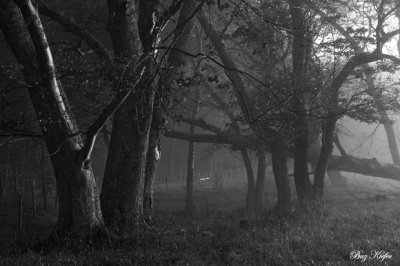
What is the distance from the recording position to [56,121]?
25.9 feet

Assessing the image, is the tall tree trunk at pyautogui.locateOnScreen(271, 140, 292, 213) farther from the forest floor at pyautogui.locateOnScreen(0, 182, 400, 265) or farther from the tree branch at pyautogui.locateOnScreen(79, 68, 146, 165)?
the tree branch at pyautogui.locateOnScreen(79, 68, 146, 165)

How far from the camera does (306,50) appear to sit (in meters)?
15.2

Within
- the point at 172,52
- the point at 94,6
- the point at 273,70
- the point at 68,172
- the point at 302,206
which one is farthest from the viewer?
the point at 273,70

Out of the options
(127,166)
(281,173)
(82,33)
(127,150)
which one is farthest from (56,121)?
(281,173)

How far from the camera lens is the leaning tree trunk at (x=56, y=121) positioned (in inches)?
308

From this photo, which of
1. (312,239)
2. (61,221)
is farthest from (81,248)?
(312,239)

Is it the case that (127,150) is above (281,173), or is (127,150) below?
above

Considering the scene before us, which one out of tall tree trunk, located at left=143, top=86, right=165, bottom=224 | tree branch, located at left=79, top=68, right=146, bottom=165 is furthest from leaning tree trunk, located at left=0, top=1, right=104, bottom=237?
tall tree trunk, located at left=143, top=86, right=165, bottom=224

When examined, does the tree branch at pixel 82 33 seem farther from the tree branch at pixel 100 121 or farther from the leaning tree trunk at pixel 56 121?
the tree branch at pixel 100 121

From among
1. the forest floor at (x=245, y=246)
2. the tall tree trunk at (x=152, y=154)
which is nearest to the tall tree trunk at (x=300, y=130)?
the forest floor at (x=245, y=246)

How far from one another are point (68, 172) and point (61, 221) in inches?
44.6

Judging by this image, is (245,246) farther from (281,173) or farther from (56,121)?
(281,173)

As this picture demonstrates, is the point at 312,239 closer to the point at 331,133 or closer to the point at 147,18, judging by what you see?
the point at 147,18

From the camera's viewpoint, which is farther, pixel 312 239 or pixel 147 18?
pixel 147 18
